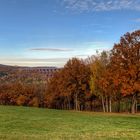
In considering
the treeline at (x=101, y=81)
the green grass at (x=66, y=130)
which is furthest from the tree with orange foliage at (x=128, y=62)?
the green grass at (x=66, y=130)

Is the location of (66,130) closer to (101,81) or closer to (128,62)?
(128,62)

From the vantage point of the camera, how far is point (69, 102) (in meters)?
92.8

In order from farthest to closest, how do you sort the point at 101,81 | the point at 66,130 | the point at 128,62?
the point at 101,81 < the point at 128,62 < the point at 66,130

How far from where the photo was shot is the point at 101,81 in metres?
66.4

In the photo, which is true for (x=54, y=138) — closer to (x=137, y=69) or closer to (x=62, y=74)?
(x=137, y=69)

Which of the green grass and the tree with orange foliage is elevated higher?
the tree with orange foliage

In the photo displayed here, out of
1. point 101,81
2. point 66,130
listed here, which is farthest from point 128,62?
point 66,130

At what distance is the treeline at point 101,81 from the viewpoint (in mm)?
59906

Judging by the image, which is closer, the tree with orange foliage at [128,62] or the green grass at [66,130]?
the green grass at [66,130]

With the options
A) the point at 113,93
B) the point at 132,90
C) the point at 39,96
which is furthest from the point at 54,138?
the point at 39,96

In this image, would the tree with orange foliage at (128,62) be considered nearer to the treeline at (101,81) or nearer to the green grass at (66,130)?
the treeline at (101,81)

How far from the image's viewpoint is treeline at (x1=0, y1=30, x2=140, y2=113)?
59.9m

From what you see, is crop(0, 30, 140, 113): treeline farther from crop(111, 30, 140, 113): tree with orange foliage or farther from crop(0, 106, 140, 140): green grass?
crop(0, 106, 140, 140): green grass

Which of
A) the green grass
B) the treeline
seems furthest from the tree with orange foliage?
the green grass
